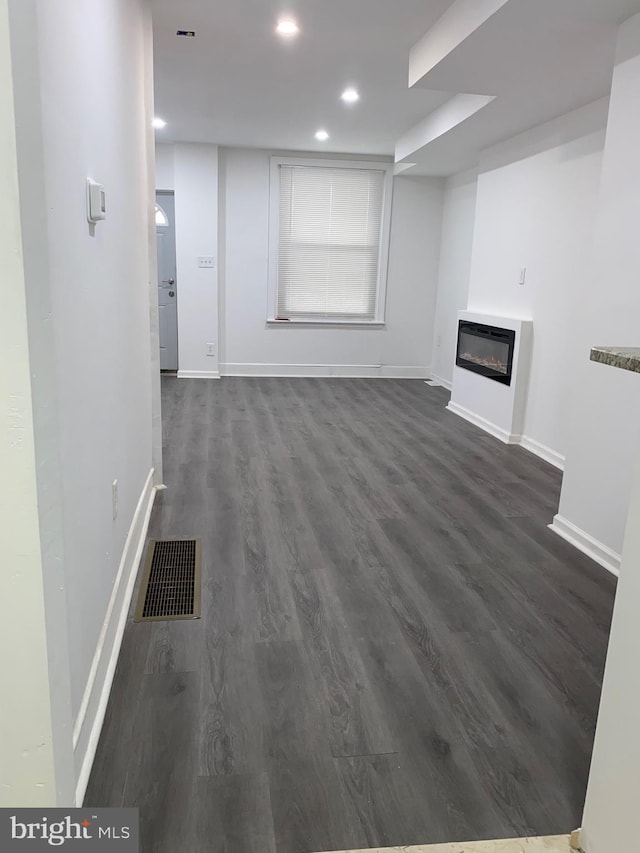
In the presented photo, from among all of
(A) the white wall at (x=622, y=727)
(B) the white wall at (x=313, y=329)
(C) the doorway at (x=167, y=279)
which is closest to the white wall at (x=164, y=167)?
(C) the doorway at (x=167, y=279)

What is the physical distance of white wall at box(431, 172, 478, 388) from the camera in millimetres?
6977

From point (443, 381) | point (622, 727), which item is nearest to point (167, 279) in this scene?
point (443, 381)

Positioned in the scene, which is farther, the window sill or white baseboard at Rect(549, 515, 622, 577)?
the window sill

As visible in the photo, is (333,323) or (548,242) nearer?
(548,242)

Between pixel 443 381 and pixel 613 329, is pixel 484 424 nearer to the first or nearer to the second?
pixel 443 381

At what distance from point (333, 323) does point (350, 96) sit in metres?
3.25

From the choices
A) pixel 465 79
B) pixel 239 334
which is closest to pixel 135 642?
pixel 465 79

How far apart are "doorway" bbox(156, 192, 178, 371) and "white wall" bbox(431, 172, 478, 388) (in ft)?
10.4

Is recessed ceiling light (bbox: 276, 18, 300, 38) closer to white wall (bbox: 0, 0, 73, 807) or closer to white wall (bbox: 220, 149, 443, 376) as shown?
white wall (bbox: 0, 0, 73, 807)

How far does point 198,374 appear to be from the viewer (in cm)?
758

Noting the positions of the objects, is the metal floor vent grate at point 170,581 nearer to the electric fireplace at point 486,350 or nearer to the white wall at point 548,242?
the white wall at point 548,242

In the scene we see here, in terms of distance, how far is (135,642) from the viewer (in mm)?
2297

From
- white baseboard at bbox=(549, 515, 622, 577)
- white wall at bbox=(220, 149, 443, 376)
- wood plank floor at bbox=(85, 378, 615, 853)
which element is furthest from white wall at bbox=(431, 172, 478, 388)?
white baseboard at bbox=(549, 515, 622, 577)

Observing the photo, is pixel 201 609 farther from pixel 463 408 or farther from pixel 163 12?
pixel 463 408
